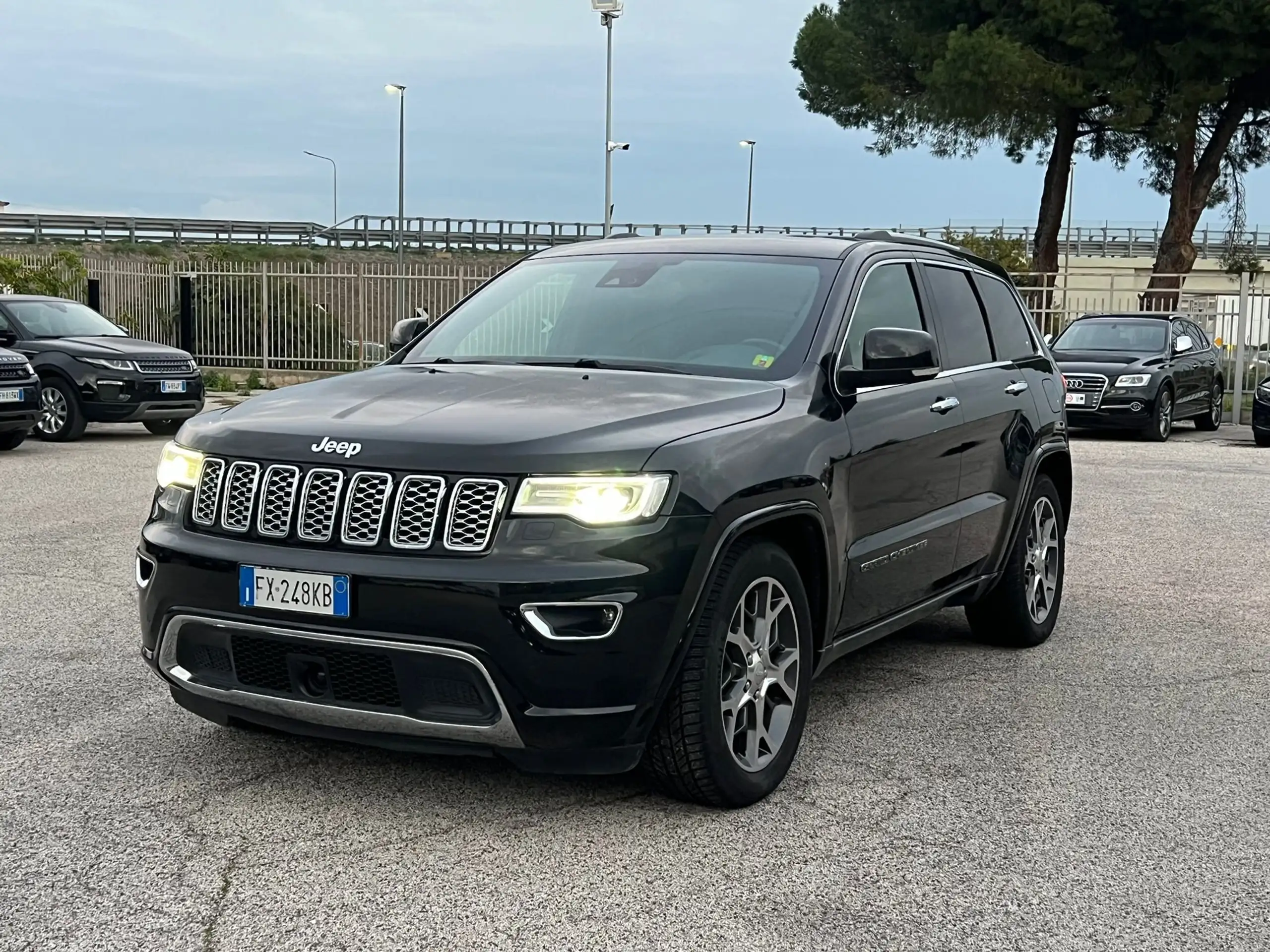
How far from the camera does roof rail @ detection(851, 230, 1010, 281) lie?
5879 mm

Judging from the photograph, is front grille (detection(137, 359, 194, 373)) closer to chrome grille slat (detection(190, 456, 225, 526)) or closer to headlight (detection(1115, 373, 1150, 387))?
headlight (detection(1115, 373, 1150, 387))

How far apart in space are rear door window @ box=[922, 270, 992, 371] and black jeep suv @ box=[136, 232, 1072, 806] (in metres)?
0.59

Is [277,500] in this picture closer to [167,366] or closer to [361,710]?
[361,710]

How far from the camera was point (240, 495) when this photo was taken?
429 cm

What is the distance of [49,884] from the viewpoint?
149 inches

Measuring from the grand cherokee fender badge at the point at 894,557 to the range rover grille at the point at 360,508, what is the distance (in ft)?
5.33

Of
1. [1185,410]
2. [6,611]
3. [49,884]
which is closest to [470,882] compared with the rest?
[49,884]

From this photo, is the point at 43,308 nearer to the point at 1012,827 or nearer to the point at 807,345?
the point at 807,345

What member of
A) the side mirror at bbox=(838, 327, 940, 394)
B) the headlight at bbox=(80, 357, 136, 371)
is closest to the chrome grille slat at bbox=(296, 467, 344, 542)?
the side mirror at bbox=(838, 327, 940, 394)

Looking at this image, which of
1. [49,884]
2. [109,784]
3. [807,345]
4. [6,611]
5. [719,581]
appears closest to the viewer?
[49,884]

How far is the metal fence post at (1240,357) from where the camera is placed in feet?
73.5

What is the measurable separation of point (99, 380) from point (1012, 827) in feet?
45.0

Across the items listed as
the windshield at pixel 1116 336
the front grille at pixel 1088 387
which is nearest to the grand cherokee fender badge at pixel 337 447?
the front grille at pixel 1088 387

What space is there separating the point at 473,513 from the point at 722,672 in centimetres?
86
